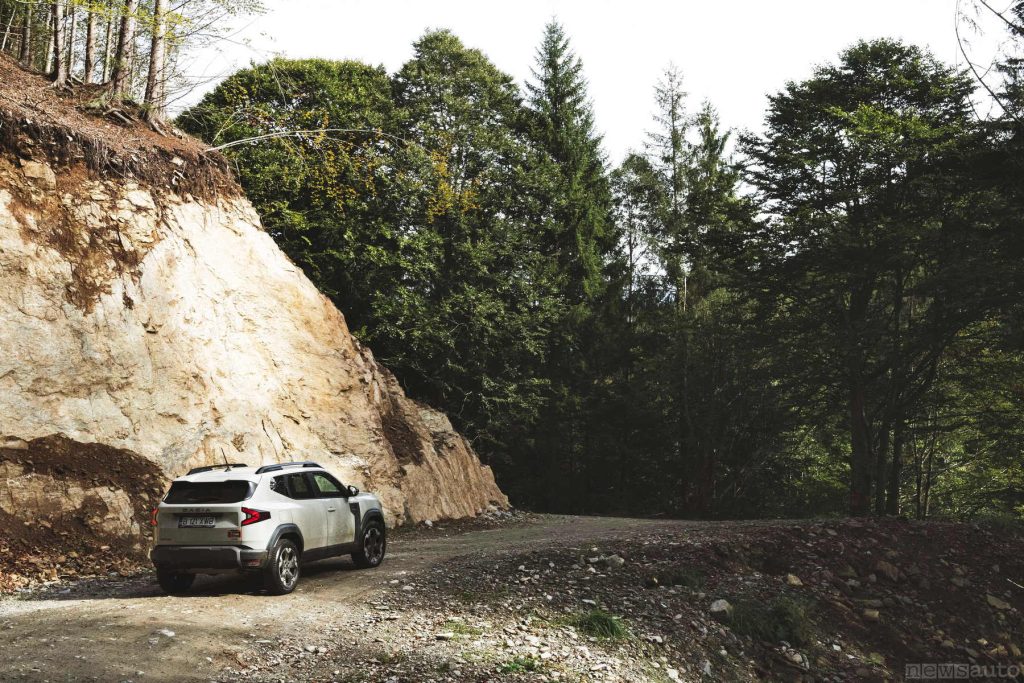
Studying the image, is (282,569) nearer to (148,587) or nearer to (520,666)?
(148,587)

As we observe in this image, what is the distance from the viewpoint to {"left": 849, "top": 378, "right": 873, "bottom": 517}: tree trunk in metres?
23.2

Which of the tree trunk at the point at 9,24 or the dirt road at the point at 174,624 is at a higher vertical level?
the tree trunk at the point at 9,24

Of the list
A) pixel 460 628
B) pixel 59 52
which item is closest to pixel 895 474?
pixel 460 628

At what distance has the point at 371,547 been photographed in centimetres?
1191

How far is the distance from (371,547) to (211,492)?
3104mm

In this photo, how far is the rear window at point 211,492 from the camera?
31.1ft

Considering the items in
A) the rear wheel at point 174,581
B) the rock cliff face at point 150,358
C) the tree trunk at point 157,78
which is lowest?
the rear wheel at point 174,581

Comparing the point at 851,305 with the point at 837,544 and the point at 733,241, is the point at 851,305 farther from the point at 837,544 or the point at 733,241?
the point at 837,544

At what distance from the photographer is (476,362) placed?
85.7 ft

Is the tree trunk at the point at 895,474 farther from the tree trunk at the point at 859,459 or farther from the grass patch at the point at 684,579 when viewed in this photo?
the grass patch at the point at 684,579

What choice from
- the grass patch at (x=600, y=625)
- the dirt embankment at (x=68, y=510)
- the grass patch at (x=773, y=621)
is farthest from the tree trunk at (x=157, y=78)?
the grass patch at (x=773, y=621)

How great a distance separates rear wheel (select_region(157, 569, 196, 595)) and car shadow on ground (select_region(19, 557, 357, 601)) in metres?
0.08

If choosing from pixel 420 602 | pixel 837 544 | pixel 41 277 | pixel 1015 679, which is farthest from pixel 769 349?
pixel 41 277

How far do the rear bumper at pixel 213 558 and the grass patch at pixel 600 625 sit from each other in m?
3.80
